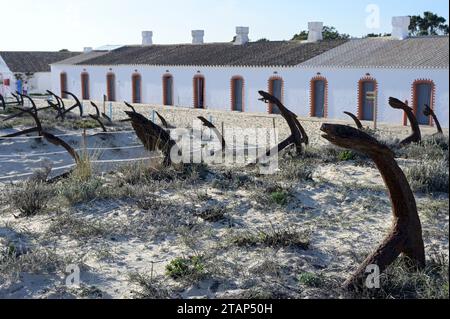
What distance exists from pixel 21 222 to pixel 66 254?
1385mm

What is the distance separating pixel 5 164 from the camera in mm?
12172

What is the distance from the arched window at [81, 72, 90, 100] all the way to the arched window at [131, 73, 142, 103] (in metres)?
4.50

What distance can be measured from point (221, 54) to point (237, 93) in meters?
2.93

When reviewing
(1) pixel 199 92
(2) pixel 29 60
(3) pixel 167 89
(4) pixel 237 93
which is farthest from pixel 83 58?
(4) pixel 237 93

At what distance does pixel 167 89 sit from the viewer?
29.5 meters

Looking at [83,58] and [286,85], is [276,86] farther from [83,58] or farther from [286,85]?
[83,58]

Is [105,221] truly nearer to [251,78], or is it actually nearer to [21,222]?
[21,222]

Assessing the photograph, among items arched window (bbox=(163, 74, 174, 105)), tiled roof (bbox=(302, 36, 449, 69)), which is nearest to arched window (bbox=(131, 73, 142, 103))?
arched window (bbox=(163, 74, 174, 105))

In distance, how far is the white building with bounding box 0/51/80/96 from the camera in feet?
125

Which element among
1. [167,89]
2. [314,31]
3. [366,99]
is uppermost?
[314,31]

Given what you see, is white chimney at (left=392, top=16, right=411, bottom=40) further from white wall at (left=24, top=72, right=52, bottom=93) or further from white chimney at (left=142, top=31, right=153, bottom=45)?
white wall at (left=24, top=72, right=52, bottom=93)

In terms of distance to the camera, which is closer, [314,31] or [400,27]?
[400,27]
